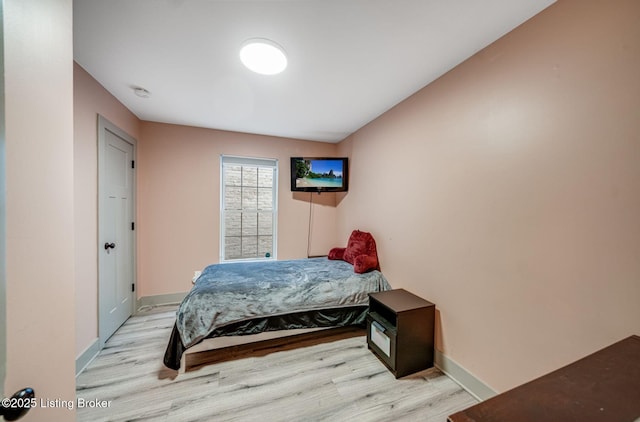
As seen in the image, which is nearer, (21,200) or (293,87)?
(21,200)

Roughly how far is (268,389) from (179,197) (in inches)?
103

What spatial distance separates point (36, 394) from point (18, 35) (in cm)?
91

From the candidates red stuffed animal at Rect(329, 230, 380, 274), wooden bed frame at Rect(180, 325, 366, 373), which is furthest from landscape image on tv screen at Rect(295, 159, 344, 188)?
wooden bed frame at Rect(180, 325, 366, 373)

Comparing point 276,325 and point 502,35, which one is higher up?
point 502,35

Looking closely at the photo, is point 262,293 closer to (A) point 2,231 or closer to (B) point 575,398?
(A) point 2,231

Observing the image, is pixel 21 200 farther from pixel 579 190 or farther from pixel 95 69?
pixel 579 190

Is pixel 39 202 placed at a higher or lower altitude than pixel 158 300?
higher

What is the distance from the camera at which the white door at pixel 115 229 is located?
2145 mm

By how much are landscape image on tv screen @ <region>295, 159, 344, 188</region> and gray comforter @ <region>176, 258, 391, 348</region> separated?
1.34 metres

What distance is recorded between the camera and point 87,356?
74.5 inches

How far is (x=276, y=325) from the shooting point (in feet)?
6.95

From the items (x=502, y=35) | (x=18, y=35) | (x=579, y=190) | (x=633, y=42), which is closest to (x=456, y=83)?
(x=502, y=35)

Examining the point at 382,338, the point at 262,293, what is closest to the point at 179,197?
the point at 262,293

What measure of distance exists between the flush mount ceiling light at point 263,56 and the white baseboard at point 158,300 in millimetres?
3055
